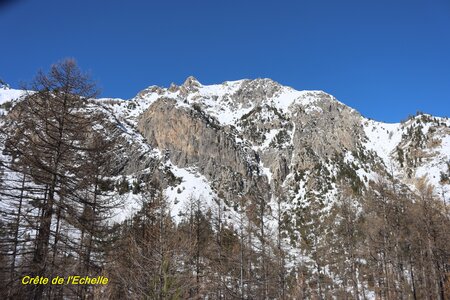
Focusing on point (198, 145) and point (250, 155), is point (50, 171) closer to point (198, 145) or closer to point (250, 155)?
point (198, 145)

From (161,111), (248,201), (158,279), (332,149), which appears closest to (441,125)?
(332,149)

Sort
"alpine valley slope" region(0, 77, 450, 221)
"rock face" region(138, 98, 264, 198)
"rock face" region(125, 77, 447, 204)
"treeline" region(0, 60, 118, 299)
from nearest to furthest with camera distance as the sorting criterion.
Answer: "treeline" region(0, 60, 118, 299) < "alpine valley slope" region(0, 77, 450, 221) < "rock face" region(125, 77, 447, 204) < "rock face" region(138, 98, 264, 198)

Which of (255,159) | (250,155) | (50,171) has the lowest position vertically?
(50,171)

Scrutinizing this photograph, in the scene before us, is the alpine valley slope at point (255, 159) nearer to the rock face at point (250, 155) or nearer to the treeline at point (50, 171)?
the rock face at point (250, 155)

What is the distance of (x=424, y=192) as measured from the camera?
24.5 metres

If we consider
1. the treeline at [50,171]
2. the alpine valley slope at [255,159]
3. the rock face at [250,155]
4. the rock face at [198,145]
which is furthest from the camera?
the rock face at [198,145]

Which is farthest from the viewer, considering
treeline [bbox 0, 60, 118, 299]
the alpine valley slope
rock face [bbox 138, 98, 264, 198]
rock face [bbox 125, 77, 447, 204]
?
rock face [bbox 138, 98, 264, 198]

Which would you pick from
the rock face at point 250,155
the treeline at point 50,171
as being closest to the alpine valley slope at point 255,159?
the rock face at point 250,155

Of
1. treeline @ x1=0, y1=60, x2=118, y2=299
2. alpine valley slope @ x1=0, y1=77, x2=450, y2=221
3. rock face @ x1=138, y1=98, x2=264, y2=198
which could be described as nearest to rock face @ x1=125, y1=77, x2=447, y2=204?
rock face @ x1=138, y1=98, x2=264, y2=198

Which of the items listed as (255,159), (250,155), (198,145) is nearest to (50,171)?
(198,145)

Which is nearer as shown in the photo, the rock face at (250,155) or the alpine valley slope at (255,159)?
the alpine valley slope at (255,159)

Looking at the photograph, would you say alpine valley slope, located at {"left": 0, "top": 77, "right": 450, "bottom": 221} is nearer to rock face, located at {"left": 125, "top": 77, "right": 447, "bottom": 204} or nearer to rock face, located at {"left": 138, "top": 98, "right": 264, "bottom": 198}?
rock face, located at {"left": 138, "top": 98, "right": 264, "bottom": 198}

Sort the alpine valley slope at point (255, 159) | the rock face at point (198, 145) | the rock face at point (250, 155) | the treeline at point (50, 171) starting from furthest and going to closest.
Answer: the rock face at point (198, 145) < the rock face at point (250, 155) < the alpine valley slope at point (255, 159) < the treeline at point (50, 171)

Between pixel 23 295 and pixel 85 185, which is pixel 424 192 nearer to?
pixel 85 185
